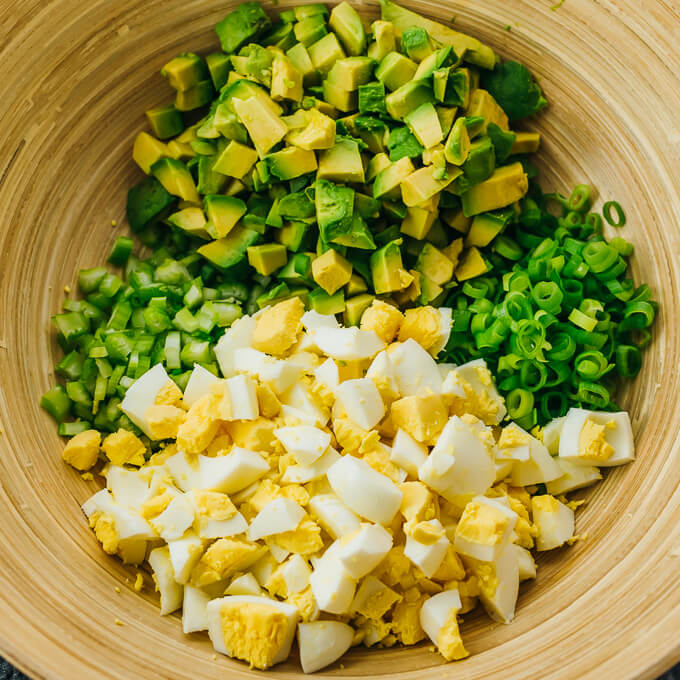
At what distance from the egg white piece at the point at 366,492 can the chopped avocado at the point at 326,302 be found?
480 mm

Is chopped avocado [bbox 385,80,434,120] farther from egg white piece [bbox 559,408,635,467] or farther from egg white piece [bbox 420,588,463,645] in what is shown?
egg white piece [bbox 420,588,463,645]

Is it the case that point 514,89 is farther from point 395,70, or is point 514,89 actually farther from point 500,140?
point 395,70

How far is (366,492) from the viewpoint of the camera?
170cm

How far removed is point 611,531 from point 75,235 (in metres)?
1.68

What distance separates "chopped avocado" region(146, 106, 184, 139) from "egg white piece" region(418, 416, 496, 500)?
3.94ft

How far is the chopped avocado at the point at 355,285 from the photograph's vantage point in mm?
2061

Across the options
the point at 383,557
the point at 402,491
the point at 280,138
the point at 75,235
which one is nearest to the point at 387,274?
the point at 280,138

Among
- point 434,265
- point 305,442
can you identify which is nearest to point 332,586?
point 305,442

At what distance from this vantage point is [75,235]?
7.13 ft

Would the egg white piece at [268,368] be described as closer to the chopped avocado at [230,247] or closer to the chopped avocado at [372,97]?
the chopped avocado at [230,247]

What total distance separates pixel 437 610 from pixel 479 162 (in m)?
1.14

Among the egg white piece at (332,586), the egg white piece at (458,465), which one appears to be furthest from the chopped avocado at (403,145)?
the egg white piece at (332,586)

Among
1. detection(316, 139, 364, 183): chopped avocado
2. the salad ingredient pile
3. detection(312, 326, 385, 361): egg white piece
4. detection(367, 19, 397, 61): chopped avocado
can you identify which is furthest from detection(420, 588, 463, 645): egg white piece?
detection(367, 19, 397, 61): chopped avocado

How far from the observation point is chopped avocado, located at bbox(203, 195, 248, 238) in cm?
207
